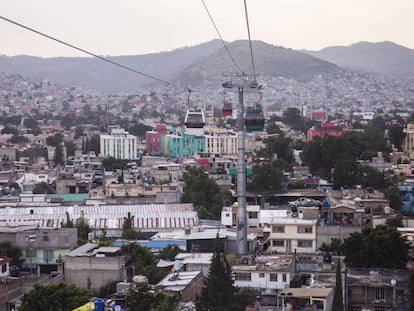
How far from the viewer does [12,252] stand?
17.5m

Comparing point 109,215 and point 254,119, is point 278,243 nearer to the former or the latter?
point 254,119

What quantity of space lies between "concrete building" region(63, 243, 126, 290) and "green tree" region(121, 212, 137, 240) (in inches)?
199

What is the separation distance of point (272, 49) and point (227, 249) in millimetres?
142139

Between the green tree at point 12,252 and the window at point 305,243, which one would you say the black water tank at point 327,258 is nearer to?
the window at point 305,243

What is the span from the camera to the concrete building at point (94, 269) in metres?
15.3

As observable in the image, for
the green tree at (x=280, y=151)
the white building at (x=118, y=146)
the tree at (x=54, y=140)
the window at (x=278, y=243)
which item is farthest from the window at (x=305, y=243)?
the tree at (x=54, y=140)

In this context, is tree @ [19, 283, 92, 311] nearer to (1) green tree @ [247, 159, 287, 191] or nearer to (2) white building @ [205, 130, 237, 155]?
(1) green tree @ [247, 159, 287, 191]

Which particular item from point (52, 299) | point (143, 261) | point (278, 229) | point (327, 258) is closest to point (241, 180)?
point (327, 258)

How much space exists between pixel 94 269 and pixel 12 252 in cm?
269

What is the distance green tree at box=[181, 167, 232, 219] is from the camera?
26.1 metres

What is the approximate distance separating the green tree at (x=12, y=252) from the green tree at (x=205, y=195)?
8.26 metres

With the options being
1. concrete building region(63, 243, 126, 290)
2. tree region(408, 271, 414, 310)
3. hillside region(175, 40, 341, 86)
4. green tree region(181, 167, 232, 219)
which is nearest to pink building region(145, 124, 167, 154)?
green tree region(181, 167, 232, 219)

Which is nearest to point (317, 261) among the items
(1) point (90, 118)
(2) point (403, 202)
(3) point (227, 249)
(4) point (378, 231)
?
(4) point (378, 231)

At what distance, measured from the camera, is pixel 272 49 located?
160m
